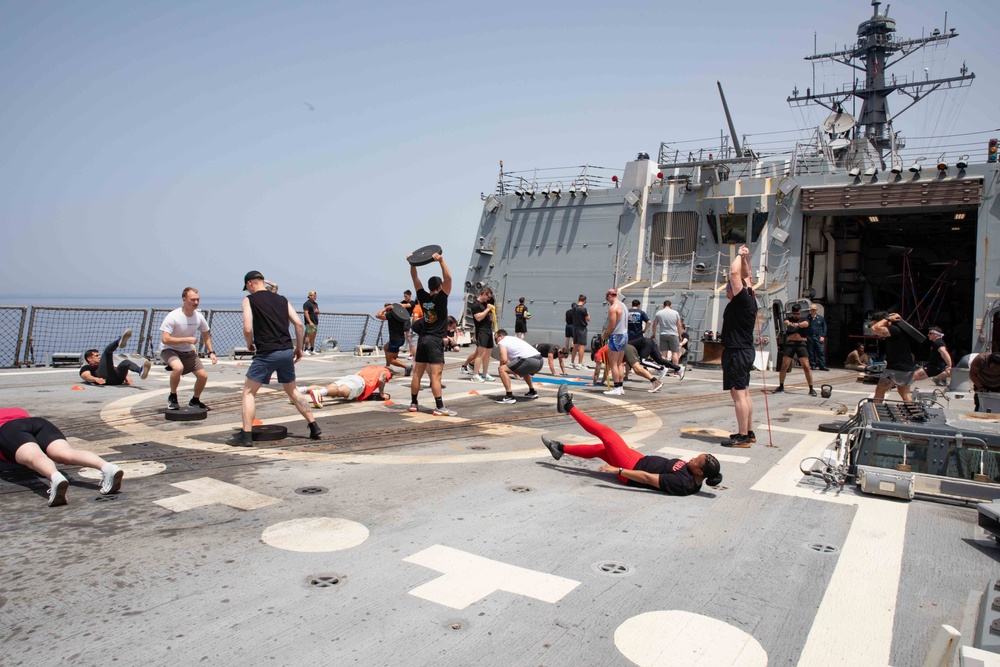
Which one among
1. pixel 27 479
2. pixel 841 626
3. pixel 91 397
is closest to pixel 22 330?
pixel 91 397

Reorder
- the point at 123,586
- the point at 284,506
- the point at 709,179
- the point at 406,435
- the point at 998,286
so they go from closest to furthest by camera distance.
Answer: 1. the point at 123,586
2. the point at 284,506
3. the point at 406,435
4. the point at 998,286
5. the point at 709,179

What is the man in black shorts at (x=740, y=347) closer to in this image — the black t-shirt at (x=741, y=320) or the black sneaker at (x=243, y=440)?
the black t-shirt at (x=741, y=320)

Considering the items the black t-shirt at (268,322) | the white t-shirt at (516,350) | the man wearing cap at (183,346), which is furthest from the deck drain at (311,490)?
the white t-shirt at (516,350)

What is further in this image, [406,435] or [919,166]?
[919,166]

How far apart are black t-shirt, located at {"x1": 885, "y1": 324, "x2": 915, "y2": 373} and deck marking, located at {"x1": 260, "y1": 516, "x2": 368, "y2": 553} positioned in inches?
284

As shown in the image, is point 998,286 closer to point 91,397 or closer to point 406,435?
point 406,435

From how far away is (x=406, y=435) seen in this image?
7320 mm

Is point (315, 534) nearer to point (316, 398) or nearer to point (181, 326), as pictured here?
point (316, 398)

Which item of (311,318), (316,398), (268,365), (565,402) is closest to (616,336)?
(316,398)

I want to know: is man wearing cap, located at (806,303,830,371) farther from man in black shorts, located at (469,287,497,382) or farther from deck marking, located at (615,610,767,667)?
deck marking, located at (615,610,767,667)

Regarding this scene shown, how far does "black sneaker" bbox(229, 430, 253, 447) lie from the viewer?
254 inches

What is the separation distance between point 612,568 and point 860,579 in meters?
1.36

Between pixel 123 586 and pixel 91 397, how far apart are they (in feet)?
24.3

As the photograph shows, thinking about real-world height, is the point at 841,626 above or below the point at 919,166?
below
